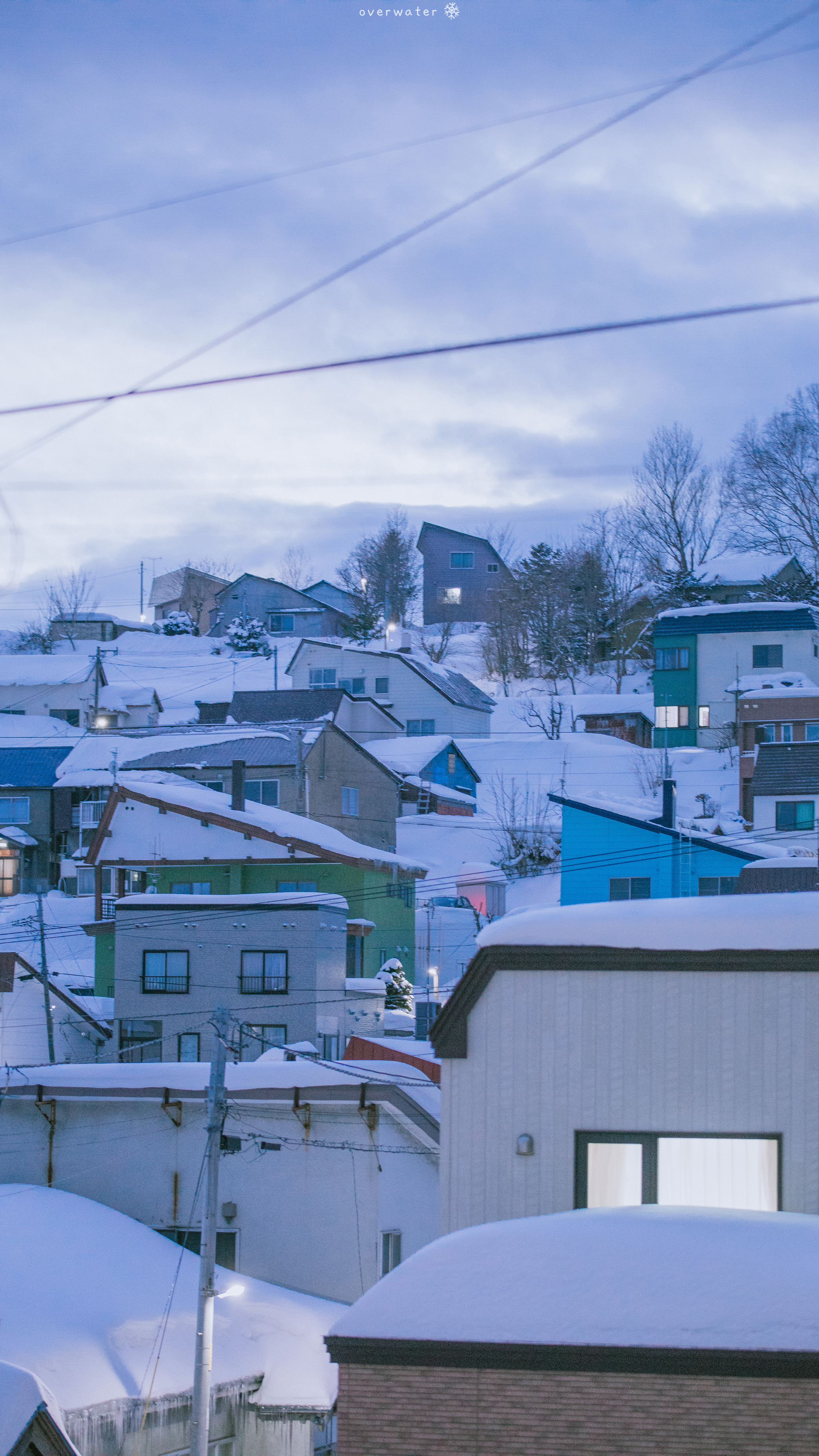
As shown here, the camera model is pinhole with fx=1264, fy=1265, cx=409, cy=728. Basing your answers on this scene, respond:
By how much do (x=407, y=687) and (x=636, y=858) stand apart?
24.6 m

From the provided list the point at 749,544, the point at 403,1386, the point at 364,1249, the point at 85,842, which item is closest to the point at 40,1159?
the point at 364,1249

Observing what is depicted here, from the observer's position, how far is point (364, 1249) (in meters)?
15.9

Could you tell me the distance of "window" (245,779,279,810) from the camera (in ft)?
108

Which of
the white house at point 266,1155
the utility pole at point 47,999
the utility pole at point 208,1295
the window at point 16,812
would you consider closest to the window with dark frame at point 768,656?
the window at point 16,812

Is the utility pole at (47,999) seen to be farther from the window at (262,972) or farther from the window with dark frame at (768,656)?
the window with dark frame at (768,656)

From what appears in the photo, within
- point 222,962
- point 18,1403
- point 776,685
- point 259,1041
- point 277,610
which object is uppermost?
point 277,610

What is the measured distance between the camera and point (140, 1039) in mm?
23297

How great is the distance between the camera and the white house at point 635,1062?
24.3 feet

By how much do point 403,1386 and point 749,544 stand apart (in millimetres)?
52078

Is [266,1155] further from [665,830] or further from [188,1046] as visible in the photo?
[665,830]

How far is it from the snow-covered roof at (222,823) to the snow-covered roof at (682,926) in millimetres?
18995

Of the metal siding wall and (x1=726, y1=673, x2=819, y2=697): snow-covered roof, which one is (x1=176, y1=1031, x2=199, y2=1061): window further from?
(x1=726, y1=673, x2=819, y2=697): snow-covered roof

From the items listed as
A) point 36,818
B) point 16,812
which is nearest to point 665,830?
point 36,818

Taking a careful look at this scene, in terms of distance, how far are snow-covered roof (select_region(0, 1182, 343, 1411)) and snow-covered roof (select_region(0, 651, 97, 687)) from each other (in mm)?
34262
